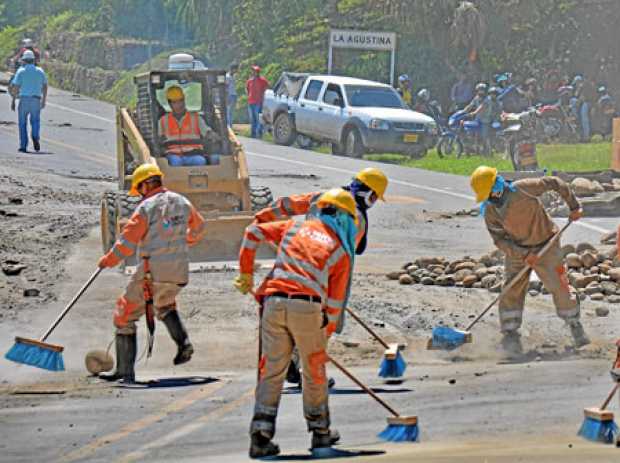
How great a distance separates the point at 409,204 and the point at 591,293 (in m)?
8.79

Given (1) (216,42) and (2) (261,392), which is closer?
(2) (261,392)

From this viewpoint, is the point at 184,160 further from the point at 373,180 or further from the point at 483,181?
the point at 373,180

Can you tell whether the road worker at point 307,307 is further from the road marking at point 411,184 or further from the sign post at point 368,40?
the sign post at point 368,40

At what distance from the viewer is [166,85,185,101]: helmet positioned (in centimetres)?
1714

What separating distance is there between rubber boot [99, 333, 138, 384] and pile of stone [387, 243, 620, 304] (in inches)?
209

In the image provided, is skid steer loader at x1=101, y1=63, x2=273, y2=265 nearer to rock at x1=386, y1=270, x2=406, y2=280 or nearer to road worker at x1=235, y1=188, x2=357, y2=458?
rock at x1=386, y1=270, x2=406, y2=280

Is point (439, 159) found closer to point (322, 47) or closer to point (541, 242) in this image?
point (322, 47)

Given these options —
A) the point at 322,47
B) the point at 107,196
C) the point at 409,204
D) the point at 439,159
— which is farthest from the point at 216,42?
the point at 107,196

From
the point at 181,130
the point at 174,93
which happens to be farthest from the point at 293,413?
the point at 181,130

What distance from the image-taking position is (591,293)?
15375 mm

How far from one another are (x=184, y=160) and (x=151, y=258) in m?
6.39

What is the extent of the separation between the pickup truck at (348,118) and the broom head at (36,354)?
65.1ft

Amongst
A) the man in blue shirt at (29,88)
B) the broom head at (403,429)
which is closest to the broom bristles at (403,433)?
the broom head at (403,429)

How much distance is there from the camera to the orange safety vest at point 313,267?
8.73 meters
